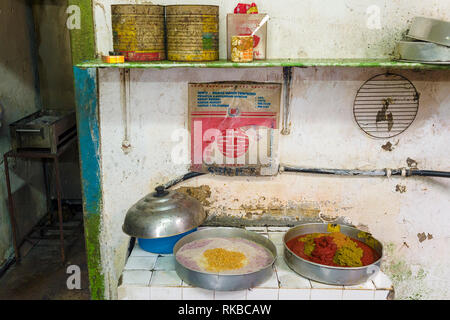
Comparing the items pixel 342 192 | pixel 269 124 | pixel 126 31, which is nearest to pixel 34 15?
pixel 126 31

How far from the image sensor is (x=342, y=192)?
2605 millimetres

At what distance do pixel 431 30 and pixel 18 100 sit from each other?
3955 millimetres

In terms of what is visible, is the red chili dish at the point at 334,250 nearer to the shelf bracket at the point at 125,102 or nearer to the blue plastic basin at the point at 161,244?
the blue plastic basin at the point at 161,244

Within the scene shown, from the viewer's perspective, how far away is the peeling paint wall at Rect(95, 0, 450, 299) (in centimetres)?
236

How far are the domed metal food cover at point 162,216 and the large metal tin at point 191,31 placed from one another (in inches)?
29.4

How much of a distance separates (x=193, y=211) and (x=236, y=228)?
309mm

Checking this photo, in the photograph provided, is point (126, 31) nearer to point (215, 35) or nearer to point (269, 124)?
point (215, 35)

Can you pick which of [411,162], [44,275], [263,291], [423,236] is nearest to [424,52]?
[411,162]

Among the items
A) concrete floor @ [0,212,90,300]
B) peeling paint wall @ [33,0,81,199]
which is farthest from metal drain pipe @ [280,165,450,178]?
peeling paint wall @ [33,0,81,199]

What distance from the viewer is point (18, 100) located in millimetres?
Answer: 4383

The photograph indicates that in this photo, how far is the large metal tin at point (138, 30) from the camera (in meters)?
2.08

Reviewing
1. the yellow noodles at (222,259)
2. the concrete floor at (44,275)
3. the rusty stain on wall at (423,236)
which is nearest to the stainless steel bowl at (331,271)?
the yellow noodles at (222,259)

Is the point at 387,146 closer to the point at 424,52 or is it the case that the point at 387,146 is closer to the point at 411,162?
the point at 411,162

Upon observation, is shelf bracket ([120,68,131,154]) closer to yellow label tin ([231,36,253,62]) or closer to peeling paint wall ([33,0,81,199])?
yellow label tin ([231,36,253,62])
